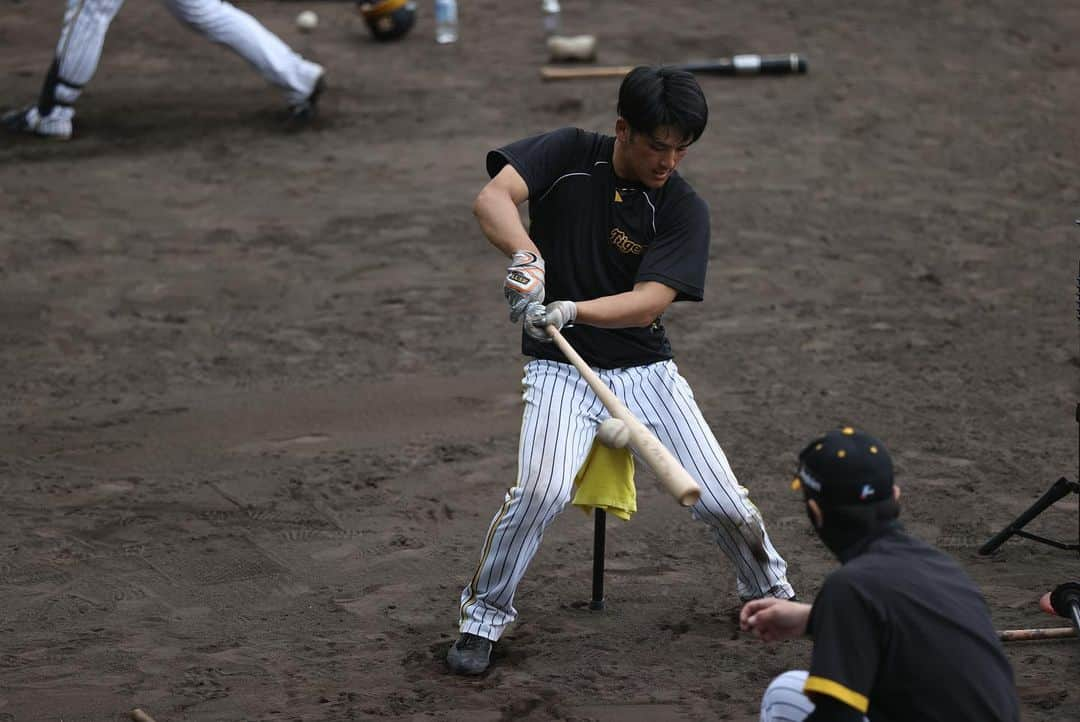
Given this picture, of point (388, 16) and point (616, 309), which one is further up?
point (388, 16)

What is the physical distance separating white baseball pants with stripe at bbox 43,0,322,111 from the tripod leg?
646 centimetres

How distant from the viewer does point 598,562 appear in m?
4.75

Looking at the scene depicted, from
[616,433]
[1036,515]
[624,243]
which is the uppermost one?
[624,243]

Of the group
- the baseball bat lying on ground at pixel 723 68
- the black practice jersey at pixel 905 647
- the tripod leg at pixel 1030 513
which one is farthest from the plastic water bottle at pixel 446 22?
the black practice jersey at pixel 905 647

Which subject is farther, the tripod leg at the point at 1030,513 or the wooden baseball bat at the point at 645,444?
the tripod leg at the point at 1030,513

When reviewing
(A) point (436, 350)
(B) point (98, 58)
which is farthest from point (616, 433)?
(B) point (98, 58)

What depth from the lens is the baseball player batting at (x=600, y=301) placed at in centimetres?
427

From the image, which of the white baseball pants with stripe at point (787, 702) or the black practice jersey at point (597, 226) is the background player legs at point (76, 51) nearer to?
the black practice jersey at point (597, 226)

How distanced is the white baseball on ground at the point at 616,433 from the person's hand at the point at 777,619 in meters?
0.95

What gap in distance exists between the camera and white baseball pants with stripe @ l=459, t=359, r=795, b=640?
4.28 m

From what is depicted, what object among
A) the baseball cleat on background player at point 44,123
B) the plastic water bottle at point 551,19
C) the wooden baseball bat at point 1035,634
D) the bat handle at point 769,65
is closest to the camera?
the wooden baseball bat at point 1035,634

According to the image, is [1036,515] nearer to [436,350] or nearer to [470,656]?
[470,656]

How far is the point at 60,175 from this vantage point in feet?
30.0

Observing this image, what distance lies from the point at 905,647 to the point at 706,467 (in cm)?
168
